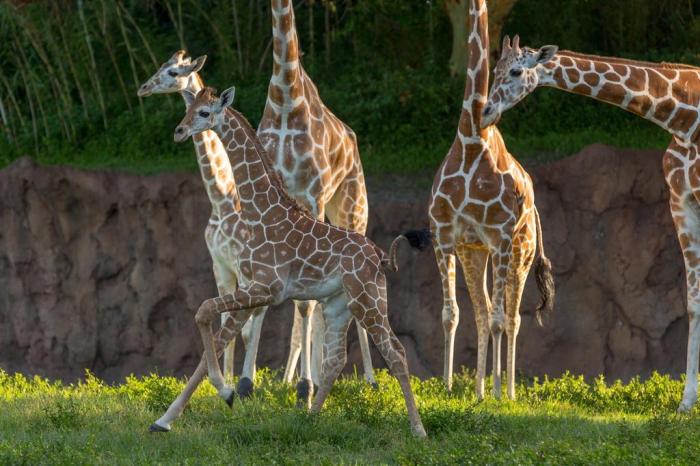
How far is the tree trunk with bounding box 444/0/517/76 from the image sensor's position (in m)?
16.0

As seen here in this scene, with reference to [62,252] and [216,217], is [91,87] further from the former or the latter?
[216,217]

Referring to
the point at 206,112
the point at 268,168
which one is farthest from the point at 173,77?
the point at 268,168

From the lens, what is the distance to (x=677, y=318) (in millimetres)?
14680

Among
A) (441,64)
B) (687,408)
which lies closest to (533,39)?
(441,64)

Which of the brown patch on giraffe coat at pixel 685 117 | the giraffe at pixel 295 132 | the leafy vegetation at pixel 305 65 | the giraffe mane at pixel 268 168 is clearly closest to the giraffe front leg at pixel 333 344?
the giraffe mane at pixel 268 168

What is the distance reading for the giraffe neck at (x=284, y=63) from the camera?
453 inches

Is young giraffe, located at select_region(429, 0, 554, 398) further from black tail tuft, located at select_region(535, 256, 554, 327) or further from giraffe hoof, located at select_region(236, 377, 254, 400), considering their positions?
giraffe hoof, located at select_region(236, 377, 254, 400)

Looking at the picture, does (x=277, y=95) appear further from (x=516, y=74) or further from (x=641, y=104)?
(x=641, y=104)

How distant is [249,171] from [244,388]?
78.1 inches

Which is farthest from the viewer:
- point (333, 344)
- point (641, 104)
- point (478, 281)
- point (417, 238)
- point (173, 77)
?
point (478, 281)

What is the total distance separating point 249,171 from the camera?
9.86 m

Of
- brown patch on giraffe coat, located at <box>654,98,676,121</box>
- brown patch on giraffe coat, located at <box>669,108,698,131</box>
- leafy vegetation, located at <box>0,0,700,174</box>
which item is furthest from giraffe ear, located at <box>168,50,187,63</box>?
brown patch on giraffe coat, located at <box>669,108,698,131</box>

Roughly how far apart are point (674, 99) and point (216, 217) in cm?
414

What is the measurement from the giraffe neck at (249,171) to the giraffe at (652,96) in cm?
216
